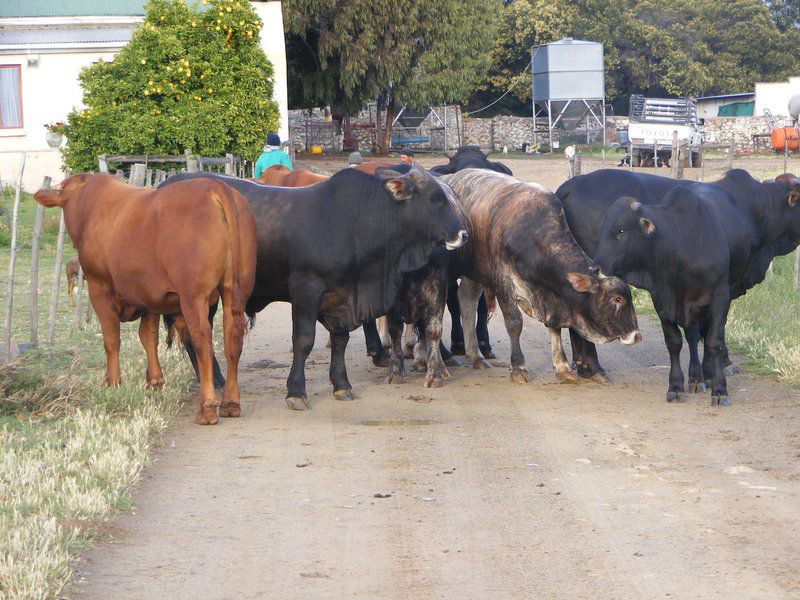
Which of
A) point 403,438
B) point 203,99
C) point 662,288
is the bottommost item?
point 403,438

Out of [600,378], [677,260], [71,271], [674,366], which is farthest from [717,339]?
[71,271]

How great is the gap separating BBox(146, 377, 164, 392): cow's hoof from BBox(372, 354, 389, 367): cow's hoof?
2374 mm

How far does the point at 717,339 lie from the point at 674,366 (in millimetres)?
377

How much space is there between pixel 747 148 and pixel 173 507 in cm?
4585

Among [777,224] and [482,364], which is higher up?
[777,224]

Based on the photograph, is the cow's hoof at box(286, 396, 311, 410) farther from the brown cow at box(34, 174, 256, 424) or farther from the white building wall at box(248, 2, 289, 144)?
the white building wall at box(248, 2, 289, 144)

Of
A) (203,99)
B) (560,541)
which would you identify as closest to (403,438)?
(560,541)

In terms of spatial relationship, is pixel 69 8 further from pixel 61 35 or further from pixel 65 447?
pixel 65 447

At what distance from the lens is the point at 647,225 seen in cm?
842

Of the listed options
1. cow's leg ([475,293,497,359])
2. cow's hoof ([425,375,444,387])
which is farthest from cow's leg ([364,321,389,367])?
cow's hoof ([425,375,444,387])

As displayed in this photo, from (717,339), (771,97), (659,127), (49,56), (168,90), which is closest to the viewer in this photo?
(717,339)

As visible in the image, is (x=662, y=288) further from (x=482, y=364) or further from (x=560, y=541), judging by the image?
(x=560, y=541)

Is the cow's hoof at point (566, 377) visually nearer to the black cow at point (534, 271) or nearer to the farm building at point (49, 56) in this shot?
the black cow at point (534, 271)

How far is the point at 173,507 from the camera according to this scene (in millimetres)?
5922
